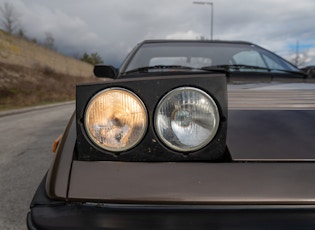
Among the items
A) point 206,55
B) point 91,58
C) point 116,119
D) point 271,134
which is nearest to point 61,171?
point 116,119

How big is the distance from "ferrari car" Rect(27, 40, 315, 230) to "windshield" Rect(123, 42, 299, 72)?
1.41 meters

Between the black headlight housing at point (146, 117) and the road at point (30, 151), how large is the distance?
28cm

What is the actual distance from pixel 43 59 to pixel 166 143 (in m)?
39.1

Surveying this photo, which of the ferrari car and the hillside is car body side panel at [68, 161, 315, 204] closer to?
the ferrari car

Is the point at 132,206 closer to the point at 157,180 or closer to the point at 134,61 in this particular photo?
the point at 157,180

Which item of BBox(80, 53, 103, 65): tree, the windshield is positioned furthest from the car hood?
BBox(80, 53, 103, 65): tree

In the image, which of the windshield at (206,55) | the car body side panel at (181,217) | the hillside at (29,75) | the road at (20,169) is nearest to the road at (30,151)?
the road at (20,169)

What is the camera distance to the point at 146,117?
101 cm

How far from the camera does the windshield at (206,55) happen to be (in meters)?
2.50

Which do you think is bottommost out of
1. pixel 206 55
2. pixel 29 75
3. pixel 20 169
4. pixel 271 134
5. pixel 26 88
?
pixel 20 169

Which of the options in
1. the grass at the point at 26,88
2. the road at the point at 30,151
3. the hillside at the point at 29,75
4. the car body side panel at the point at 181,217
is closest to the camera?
the car body side panel at the point at 181,217

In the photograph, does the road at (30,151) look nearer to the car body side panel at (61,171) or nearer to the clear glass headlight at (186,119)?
the clear glass headlight at (186,119)

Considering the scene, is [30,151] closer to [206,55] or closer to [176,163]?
[206,55]

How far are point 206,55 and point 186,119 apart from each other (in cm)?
171
